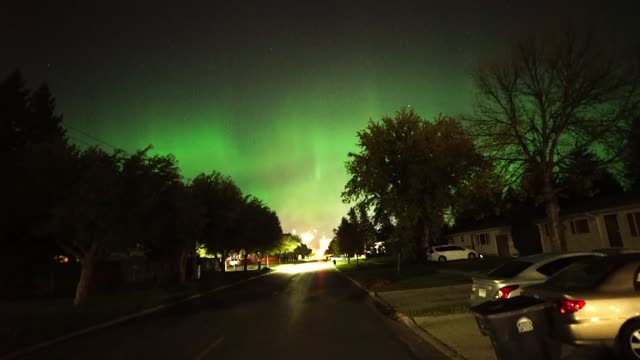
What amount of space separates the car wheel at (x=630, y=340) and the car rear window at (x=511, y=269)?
3272mm

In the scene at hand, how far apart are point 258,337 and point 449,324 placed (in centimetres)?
453

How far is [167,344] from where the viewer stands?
34.0 ft

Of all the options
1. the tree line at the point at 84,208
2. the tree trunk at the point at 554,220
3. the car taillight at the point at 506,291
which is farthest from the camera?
the tree trunk at the point at 554,220

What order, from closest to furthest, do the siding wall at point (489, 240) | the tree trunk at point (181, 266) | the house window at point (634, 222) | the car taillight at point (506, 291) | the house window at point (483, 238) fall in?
the car taillight at point (506, 291) → the house window at point (634, 222) → the tree trunk at point (181, 266) → the siding wall at point (489, 240) → the house window at point (483, 238)

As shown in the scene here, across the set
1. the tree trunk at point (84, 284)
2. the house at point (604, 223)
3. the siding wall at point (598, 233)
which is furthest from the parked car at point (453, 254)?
the tree trunk at point (84, 284)

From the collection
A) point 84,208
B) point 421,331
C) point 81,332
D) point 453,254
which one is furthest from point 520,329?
point 453,254

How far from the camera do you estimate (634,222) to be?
90.5ft

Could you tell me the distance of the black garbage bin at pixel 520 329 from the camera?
5832 mm

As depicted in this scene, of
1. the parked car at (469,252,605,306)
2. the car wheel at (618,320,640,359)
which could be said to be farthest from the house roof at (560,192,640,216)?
the car wheel at (618,320,640,359)

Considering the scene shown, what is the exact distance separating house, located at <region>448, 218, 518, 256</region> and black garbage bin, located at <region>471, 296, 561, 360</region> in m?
36.7

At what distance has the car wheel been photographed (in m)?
6.22

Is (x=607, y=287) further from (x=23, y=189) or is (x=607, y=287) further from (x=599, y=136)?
(x=23, y=189)

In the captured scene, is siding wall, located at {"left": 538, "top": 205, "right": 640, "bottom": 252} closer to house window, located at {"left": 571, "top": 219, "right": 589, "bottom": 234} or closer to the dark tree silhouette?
house window, located at {"left": 571, "top": 219, "right": 589, "bottom": 234}

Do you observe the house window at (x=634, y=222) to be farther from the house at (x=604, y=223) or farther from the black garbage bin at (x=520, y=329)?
the black garbage bin at (x=520, y=329)
